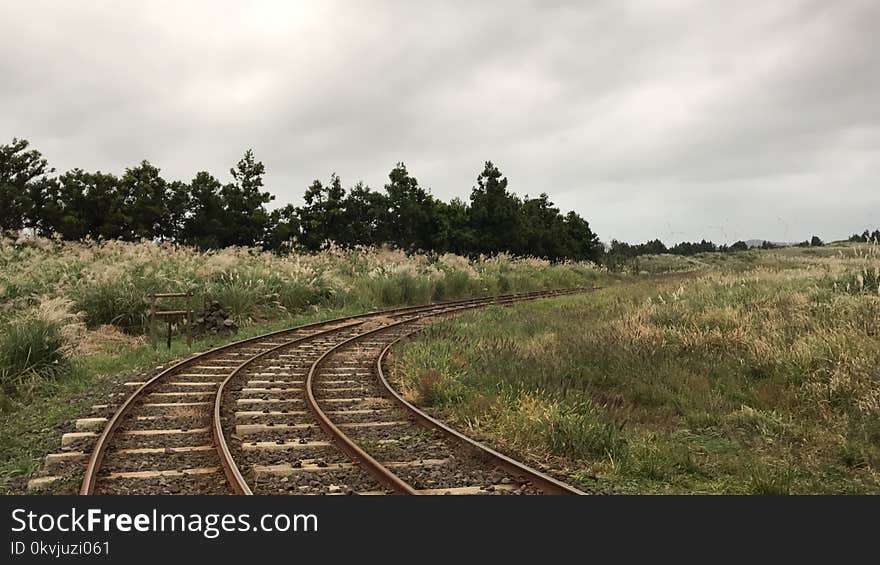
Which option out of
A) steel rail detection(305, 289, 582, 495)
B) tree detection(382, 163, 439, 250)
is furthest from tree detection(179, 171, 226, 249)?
steel rail detection(305, 289, 582, 495)

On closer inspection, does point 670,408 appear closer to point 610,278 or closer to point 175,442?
point 175,442

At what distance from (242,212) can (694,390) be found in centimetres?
4170

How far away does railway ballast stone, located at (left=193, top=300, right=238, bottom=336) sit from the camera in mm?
16578

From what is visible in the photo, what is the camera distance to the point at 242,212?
45.9m

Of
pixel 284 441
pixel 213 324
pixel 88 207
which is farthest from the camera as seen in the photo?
pixel 88 207

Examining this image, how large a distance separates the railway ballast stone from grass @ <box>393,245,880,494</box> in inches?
216

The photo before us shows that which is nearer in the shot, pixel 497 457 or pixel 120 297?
pixel 497 457

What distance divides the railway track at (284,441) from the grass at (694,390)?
735 mm

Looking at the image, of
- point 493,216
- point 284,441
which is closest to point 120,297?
point 284,441

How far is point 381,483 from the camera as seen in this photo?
6.02 meters

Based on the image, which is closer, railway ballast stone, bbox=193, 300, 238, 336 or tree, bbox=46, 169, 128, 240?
railway ballast stone, bbox=193, 300, 238, 336

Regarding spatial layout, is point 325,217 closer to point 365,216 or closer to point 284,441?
point 365,216

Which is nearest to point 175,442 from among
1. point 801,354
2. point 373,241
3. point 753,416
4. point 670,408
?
point 670,408

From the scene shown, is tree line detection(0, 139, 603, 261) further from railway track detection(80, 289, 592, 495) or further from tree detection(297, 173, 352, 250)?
railway track detection(80, 289, 592, 495)
